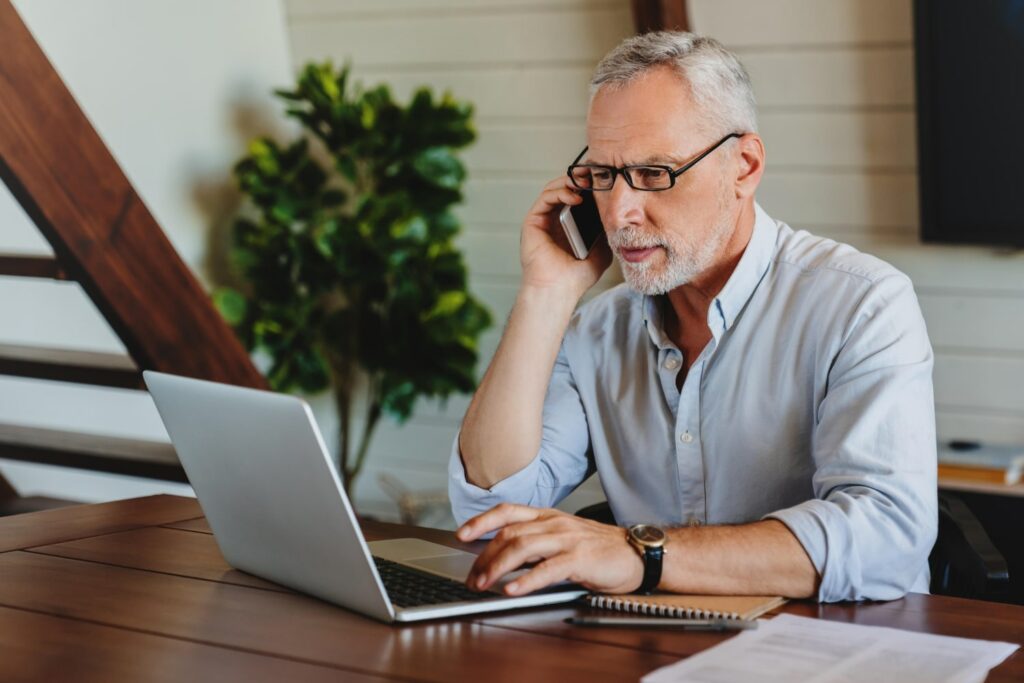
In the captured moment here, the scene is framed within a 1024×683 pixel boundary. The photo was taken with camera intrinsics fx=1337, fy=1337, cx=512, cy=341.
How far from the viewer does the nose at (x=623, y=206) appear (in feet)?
5.74

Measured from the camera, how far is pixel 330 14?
3939mm

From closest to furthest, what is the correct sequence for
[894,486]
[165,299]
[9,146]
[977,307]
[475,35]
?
[894,486] < [9,146] < [165,299] < [977,307] < [475,35]

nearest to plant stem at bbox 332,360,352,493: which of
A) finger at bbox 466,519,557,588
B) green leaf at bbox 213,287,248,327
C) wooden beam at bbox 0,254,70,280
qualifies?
green leaf at bbox 213,287,248,327

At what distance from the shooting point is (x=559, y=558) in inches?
53.6

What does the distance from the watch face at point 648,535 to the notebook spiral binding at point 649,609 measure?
0.22ft

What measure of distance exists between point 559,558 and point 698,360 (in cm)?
53

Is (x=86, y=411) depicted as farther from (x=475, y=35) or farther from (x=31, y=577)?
(x=31, y=577)

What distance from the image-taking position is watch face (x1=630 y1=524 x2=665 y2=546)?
1394 millimetres

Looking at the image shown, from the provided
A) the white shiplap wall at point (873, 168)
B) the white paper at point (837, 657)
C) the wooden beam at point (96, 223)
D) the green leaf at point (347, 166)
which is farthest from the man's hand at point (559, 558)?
the green leaf at point (347, 166)

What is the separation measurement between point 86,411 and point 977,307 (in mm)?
2211

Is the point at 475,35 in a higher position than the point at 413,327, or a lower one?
higher

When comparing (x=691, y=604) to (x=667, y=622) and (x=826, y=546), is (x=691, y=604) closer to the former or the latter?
(x=667, y=622)

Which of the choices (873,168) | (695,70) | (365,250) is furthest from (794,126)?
(695,70)

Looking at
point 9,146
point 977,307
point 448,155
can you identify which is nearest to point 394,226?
point 448,155
